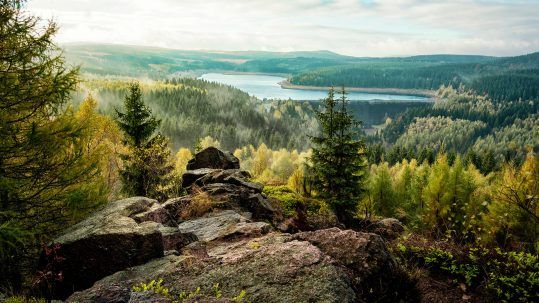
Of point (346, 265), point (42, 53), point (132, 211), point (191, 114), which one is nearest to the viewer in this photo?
point (346, 265)

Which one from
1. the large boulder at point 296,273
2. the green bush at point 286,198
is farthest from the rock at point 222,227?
the green bush at point 286,198

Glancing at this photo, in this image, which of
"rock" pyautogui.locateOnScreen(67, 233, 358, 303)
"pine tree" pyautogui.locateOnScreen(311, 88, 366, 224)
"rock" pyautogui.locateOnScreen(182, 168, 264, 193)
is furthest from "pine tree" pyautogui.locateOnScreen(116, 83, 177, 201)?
"rock" pyautogui.locateOnScreen(67, 233, 358, 303)

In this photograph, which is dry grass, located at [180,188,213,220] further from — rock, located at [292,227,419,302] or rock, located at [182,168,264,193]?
rock, located at [292,227,419,302]

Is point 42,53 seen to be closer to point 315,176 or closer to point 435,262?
point 435,262

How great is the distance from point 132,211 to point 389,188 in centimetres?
4261

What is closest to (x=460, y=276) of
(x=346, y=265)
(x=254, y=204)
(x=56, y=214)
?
(x=346, y=265)

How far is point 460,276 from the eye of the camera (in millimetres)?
10086

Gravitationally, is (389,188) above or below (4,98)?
below

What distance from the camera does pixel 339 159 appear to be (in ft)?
88.5

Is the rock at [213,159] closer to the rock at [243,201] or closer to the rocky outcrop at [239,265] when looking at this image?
the rock at [243,201]

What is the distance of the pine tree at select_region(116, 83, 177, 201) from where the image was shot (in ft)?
89.5

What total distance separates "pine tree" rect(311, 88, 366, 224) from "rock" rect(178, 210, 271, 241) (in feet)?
42.7

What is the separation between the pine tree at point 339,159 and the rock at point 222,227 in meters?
13.0

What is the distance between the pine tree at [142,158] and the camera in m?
27.3
